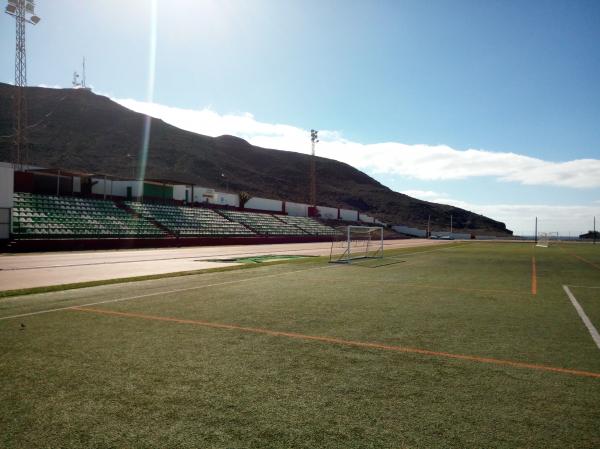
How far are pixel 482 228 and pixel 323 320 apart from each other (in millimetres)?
186752

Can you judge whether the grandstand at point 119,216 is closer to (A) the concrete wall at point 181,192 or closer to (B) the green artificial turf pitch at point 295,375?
(A) the concrete wall at point 181,192

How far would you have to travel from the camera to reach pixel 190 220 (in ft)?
152

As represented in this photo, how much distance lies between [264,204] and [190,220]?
23878 mm

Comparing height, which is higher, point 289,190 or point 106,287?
point 289,190

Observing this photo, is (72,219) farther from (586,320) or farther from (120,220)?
(586,320)

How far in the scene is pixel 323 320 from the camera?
7.77 m

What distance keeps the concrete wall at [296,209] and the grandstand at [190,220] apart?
2378cm

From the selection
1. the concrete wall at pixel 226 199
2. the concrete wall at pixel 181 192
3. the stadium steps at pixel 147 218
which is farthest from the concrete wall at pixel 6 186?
the concrete wall at pixel 226 199

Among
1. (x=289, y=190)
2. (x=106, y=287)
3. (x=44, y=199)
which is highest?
(x=289, y=190)

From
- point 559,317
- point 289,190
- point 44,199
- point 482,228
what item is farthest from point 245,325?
point 482,228

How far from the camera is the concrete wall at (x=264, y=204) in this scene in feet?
220

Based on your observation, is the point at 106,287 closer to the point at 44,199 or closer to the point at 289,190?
the point at 44,199

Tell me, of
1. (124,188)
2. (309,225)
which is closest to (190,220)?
(124,188)

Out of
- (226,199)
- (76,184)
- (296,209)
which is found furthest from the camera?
(296,209)
